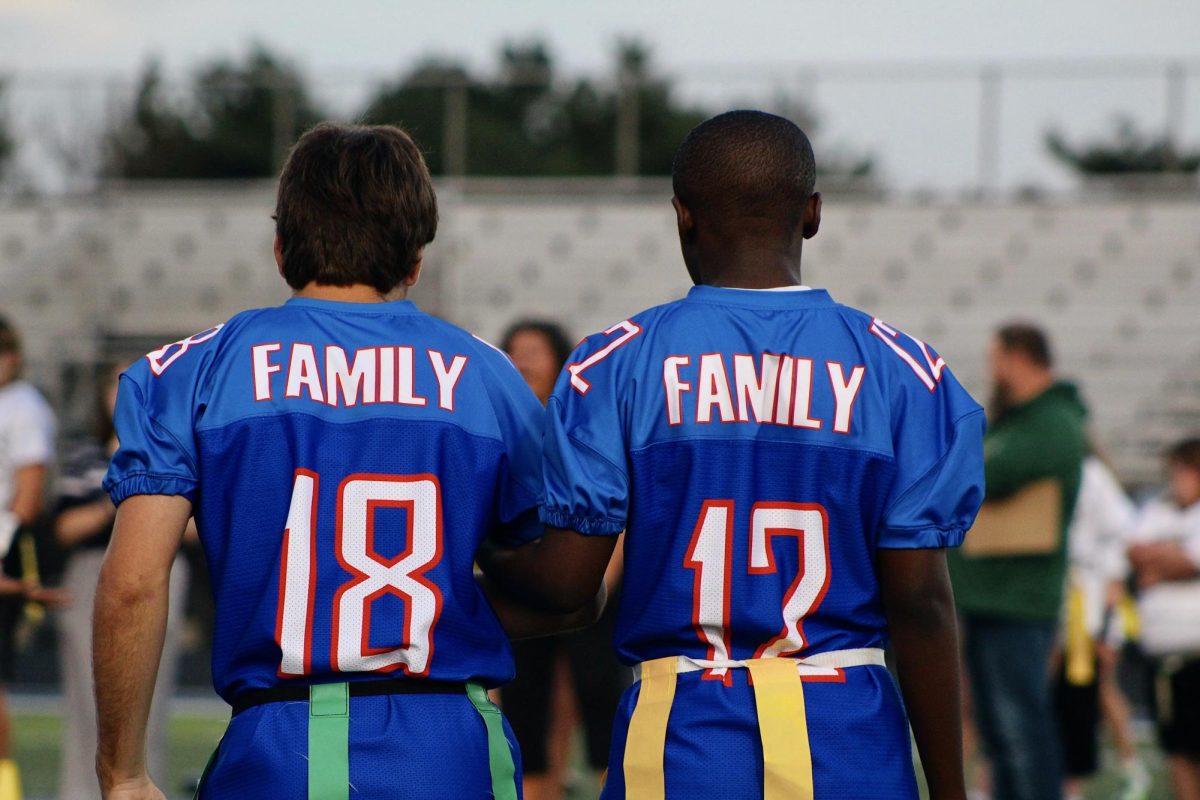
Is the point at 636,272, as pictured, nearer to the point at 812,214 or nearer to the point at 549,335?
the point at 549,335

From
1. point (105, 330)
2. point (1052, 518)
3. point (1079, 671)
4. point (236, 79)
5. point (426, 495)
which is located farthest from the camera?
point (236, 79)

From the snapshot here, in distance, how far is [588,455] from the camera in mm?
2566

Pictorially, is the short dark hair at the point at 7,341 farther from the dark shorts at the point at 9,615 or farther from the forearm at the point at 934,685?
A: the forearm at the point at 934,685

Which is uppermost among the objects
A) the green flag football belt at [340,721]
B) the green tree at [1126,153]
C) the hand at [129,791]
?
the green tree at [1126,153]

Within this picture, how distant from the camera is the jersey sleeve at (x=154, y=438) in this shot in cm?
252

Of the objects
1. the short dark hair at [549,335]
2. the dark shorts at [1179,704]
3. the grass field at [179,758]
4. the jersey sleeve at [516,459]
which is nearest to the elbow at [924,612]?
the jersey sleeve at [516,459]

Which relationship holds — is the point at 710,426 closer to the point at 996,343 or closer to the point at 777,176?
the point at 777,176

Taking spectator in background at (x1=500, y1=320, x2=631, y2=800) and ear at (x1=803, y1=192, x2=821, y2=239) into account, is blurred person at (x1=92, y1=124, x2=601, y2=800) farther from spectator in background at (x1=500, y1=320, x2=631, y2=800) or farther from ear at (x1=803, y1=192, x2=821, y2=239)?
spectator in background at (x1=500, y1=320, x2=631, y2=800)

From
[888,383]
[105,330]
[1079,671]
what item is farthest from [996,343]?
[105,330]

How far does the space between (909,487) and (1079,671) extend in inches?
205

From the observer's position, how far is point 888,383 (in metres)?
2.62

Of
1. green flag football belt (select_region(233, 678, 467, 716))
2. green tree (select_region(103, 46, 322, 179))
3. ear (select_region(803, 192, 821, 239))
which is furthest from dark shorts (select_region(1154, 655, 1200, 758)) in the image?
green tree (select_region(103, 46, 322, 179))

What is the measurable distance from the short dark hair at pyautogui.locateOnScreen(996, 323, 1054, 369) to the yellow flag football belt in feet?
13.0

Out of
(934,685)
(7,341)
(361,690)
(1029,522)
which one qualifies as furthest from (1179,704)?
(7,341)
